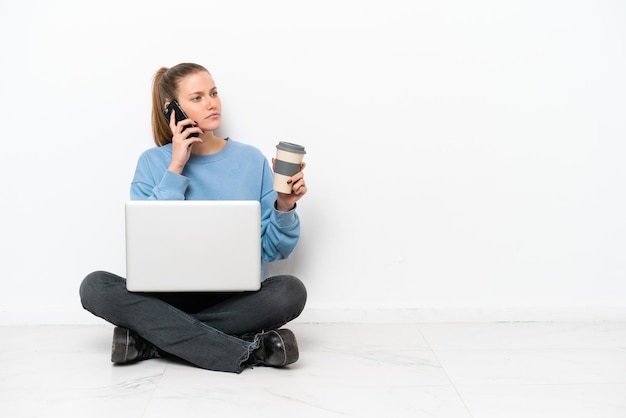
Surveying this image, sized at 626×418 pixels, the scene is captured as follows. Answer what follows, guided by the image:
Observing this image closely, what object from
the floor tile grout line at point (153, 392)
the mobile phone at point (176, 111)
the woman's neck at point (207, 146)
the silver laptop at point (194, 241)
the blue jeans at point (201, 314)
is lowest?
the floor tile grout line at point (153, 392)

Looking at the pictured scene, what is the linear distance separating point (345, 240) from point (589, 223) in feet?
2.37

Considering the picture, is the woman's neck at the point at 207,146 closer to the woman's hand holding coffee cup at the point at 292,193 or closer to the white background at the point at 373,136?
the white background at the point at 373,136

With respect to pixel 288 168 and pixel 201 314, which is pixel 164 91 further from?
pixel 201 314

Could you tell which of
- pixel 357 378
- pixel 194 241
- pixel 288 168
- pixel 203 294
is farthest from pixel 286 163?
pixel 357 378

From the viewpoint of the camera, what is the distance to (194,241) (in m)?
1.94

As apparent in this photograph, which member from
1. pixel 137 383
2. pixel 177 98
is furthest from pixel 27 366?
pixel 177 98

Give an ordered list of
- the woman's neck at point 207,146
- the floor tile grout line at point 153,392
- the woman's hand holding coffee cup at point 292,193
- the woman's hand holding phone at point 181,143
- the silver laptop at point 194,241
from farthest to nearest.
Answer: the woman's neck at point 207,146, the woman's hand holding phone at point 181,143, the woman's hand holding coffee cup at point 292,193, the silver laptop at point 194,241, the floor tile grout line at point 153,392

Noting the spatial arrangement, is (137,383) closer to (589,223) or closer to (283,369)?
(283,369)

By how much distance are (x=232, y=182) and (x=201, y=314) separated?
0.38m

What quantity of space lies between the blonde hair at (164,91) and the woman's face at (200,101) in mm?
21

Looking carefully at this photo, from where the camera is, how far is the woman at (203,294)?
203 centimetres

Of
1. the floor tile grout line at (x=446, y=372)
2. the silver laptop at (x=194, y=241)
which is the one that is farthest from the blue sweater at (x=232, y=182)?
the floor tile grout line at (x=446, y=372)

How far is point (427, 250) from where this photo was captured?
249 cm

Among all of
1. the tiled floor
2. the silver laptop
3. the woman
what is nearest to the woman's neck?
the woman
